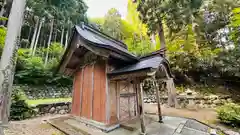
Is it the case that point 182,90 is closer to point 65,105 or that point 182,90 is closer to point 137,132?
point 137,132

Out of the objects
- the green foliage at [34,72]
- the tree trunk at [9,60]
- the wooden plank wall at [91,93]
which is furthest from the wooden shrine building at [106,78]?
the green foliage at [34,72]

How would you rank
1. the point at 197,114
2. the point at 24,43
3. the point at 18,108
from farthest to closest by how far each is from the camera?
1. the point at 24,43
2. the point at 197,114
3. the point at 18,108

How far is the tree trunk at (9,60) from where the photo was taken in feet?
9.26

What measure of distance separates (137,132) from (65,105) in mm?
5764

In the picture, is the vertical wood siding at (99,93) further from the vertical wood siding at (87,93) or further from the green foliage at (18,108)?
the green foliage at (18,108)

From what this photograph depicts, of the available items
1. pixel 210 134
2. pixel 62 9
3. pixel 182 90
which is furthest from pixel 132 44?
pixel 210 134

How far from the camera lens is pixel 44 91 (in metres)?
11.4

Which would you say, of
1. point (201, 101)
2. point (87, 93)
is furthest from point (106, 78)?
point (201, 101)

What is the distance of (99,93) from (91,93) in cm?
51

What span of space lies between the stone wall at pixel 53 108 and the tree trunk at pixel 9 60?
12.9ft

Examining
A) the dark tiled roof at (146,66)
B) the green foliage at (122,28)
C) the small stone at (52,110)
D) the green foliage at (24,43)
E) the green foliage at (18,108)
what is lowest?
the small stone at (52,110)

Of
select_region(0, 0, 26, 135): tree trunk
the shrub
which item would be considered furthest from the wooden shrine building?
the shrub

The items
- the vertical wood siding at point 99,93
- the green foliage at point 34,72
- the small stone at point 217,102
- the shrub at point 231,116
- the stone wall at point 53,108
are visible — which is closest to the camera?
the vertical wood siding at point 99,93

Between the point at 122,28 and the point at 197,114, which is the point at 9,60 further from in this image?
the point at 122,28
